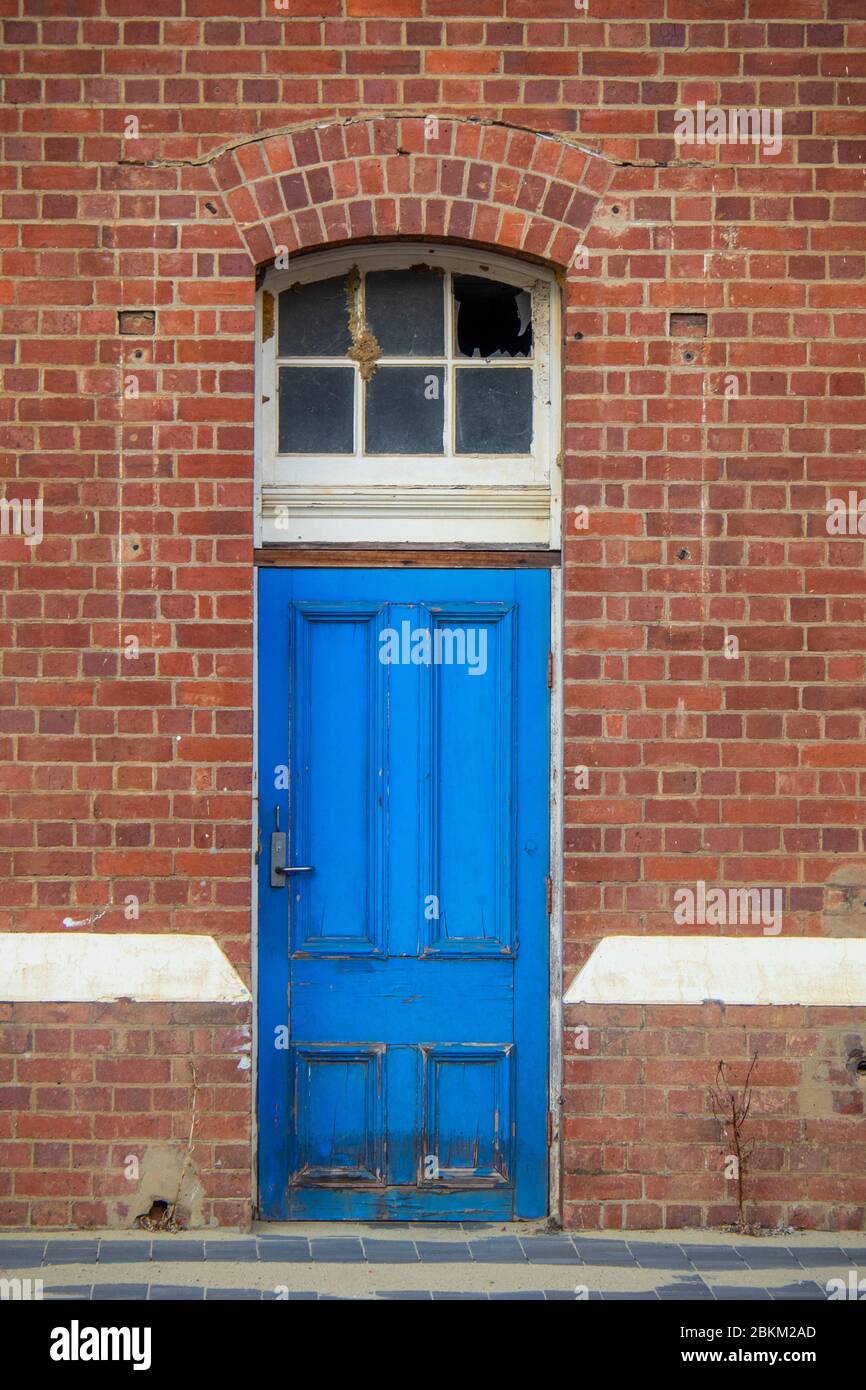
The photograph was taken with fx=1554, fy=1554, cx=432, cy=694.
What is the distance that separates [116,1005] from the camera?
574 cm

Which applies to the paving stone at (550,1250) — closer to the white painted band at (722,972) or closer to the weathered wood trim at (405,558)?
the white painted band at (722,972)

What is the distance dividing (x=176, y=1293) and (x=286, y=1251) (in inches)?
21.4

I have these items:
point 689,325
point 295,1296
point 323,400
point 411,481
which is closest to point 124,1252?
point 295,1296

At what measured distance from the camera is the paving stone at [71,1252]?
5414 mm

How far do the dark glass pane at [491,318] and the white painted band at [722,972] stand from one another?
2.34 metres

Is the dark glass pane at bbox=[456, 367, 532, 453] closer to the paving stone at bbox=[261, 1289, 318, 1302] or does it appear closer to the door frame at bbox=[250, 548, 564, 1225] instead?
the door frame at bbox=[250, 548, 564, 1225]

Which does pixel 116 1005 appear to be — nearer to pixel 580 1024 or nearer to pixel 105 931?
pixel 105 931

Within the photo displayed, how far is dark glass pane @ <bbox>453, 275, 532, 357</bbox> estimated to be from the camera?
241 inches

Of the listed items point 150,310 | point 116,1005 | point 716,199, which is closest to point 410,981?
point 116,1005

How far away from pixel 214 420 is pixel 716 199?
206cm

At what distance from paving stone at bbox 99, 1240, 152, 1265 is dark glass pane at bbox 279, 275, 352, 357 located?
3383mm
